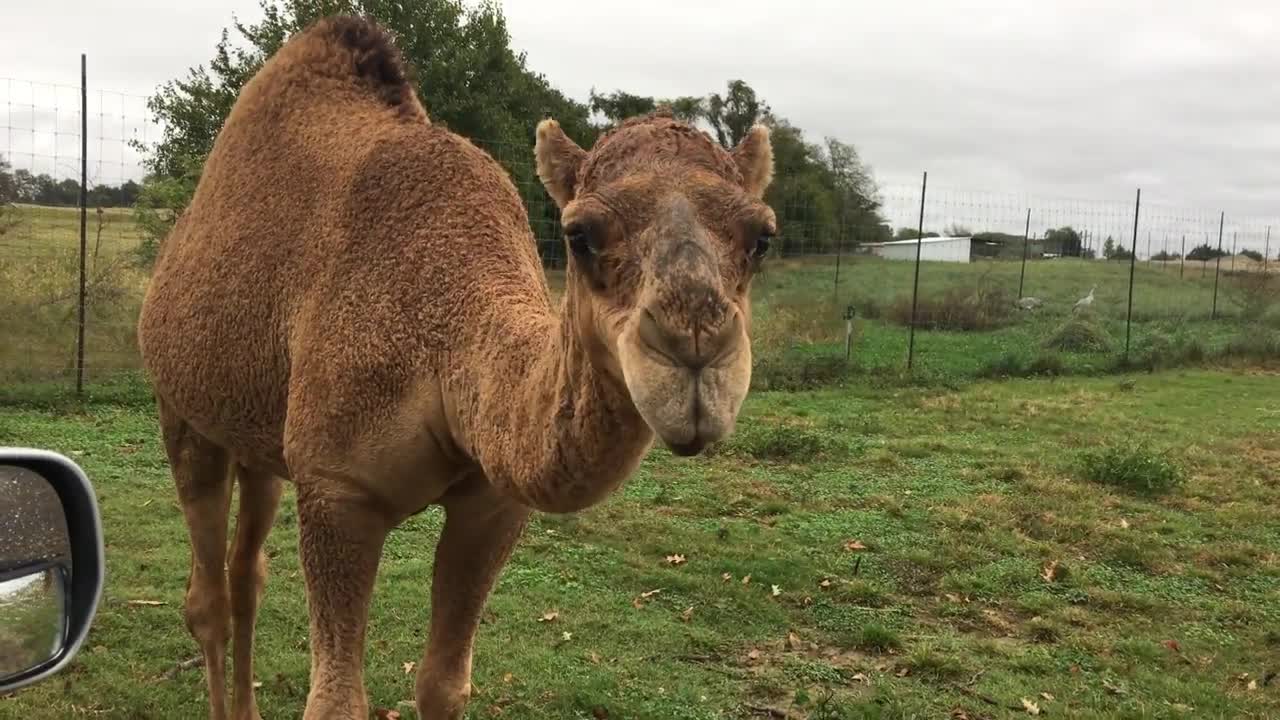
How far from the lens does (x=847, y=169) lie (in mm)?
19094

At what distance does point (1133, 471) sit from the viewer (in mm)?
8438

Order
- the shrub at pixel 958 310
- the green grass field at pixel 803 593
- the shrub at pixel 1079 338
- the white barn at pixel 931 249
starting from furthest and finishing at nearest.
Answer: the shrub at pixel 958 310, the white barn at pixel 931 249, the shrub at pixel 1079 338, the green grass field at pixel 803 593

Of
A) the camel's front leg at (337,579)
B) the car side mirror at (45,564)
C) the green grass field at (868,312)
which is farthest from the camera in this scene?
the green grass field at (868,312)

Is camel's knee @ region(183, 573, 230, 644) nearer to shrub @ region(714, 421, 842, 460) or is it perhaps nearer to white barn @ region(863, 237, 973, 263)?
shrub @ region(714, 421, 842, 460)

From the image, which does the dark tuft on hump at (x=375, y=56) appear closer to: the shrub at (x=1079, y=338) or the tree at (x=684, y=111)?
the tree at (x=684, y=111)

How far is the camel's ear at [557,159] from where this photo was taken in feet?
7.13

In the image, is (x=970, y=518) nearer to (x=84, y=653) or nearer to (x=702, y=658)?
(x=702, y=658)

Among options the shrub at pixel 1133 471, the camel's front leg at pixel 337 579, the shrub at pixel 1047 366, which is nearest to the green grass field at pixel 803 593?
the shrub at pixel 1133 471

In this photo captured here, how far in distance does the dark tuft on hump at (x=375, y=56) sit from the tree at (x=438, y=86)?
745 centimetres

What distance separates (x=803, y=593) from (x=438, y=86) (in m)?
13.0

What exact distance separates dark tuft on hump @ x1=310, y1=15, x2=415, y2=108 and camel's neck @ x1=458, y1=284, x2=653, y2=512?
5.15ft

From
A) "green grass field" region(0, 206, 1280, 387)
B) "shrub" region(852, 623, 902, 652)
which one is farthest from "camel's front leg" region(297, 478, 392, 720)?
"green grass field" region(0, 206, 1280, 387)

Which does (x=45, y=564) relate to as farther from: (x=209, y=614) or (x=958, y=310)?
(x=958, y=310)

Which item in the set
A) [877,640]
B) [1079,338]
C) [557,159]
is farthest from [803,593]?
[1079,338]
